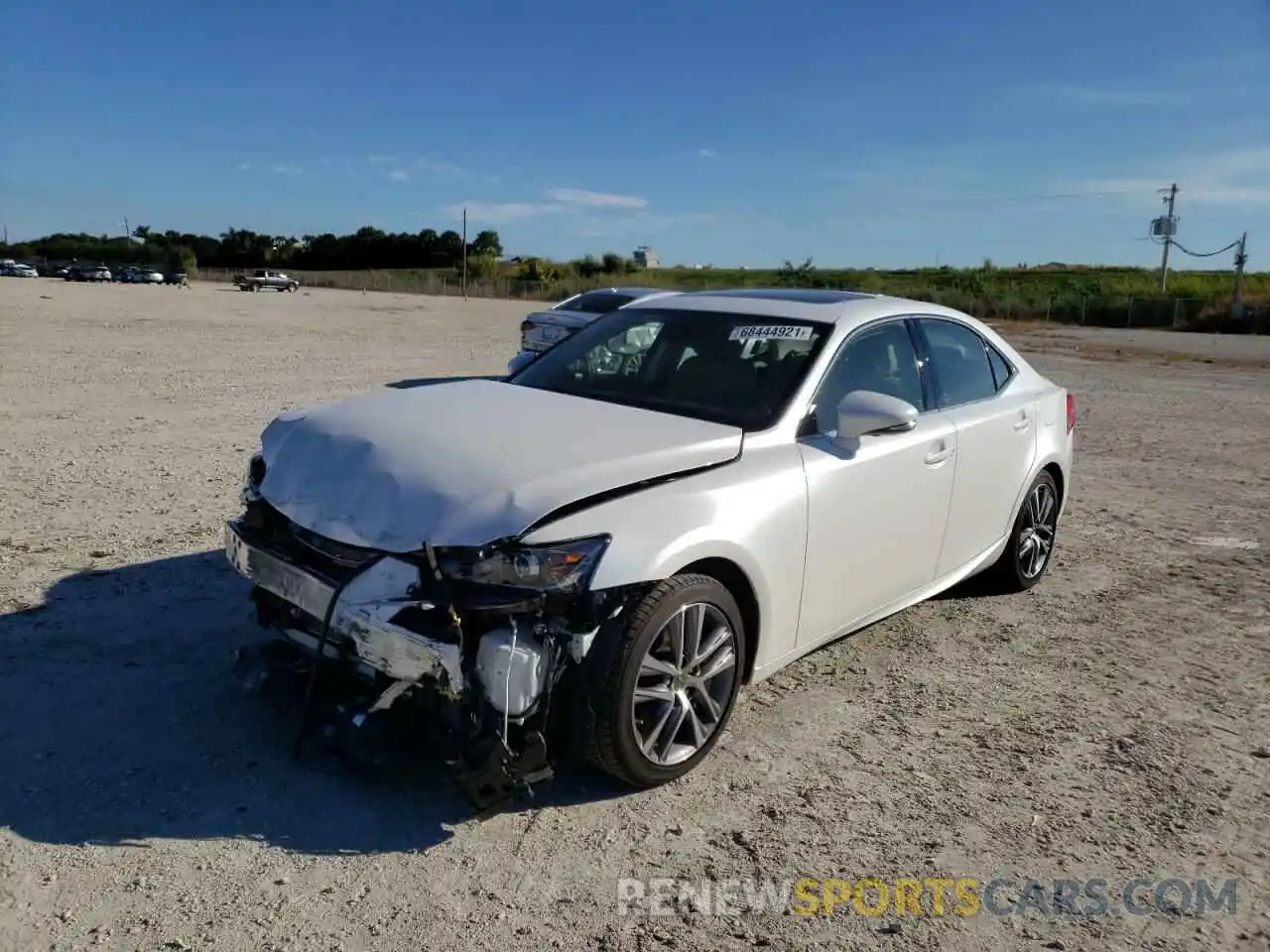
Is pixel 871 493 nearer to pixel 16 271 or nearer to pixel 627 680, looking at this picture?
pixel 627 680

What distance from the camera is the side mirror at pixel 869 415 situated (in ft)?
13.3

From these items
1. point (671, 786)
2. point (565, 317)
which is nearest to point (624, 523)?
point (671, 786)

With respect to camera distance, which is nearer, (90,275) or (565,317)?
(565,317)

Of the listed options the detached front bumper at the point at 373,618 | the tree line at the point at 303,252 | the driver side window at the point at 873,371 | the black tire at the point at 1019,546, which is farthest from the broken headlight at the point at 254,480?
the tree line at the point at 303,252

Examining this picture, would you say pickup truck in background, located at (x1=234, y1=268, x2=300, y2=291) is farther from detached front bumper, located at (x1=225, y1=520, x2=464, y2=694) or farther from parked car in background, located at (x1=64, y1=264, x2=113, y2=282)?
detached front bumper, located at (x1=225, y1=520, x2=464, y2=694)

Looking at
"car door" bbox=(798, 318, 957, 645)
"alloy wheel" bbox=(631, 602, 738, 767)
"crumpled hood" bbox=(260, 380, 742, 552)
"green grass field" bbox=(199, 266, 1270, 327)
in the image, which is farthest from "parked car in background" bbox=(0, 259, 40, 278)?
"alloy wheel" bbox=(631, 602, 738, 767)

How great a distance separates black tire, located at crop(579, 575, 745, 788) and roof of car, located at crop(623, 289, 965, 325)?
67.2 inches

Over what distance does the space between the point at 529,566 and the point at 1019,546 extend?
11.7ft

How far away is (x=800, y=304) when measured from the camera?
4906 mm

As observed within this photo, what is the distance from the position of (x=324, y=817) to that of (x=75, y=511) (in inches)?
166

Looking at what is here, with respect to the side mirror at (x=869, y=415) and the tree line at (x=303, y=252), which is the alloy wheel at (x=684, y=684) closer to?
the side mirror at (x=869, y=415)

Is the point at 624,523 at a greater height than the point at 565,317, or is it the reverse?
the point at 565,317

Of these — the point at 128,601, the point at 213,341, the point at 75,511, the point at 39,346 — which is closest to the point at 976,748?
the point at 128,601

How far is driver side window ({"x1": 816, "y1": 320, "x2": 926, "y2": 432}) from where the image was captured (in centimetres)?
433
